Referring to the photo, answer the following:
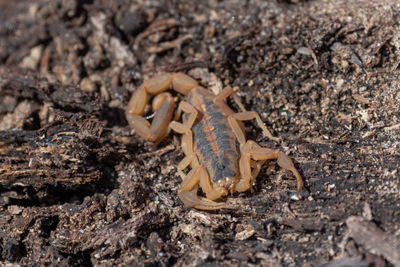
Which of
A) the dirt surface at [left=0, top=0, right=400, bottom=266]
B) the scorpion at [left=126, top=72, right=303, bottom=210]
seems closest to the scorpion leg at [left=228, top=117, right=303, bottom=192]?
the scorpion at [left=126, top=72, right=303, bottom=210]

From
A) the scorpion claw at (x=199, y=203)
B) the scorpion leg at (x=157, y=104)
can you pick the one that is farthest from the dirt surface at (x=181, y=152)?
the scorpion leg at (x=157, y=104)

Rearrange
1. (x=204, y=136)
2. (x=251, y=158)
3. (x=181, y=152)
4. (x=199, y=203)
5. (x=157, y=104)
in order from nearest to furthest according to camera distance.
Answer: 1. (x=199, y=203)
2. (x=251, y=158)
3. (x=204, y=136)
4. (x=181, y=152)
5. (x=157, y=104)

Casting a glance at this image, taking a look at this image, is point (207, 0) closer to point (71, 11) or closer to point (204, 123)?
point (71, 11)

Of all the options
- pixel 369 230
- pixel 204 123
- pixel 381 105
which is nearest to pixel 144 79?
pixel 204 123

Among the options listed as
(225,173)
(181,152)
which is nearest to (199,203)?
(225,173)

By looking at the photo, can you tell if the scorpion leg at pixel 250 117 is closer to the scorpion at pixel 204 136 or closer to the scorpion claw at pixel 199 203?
the scorpion at pixel 204 136

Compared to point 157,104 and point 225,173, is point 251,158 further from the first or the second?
point 157,104
